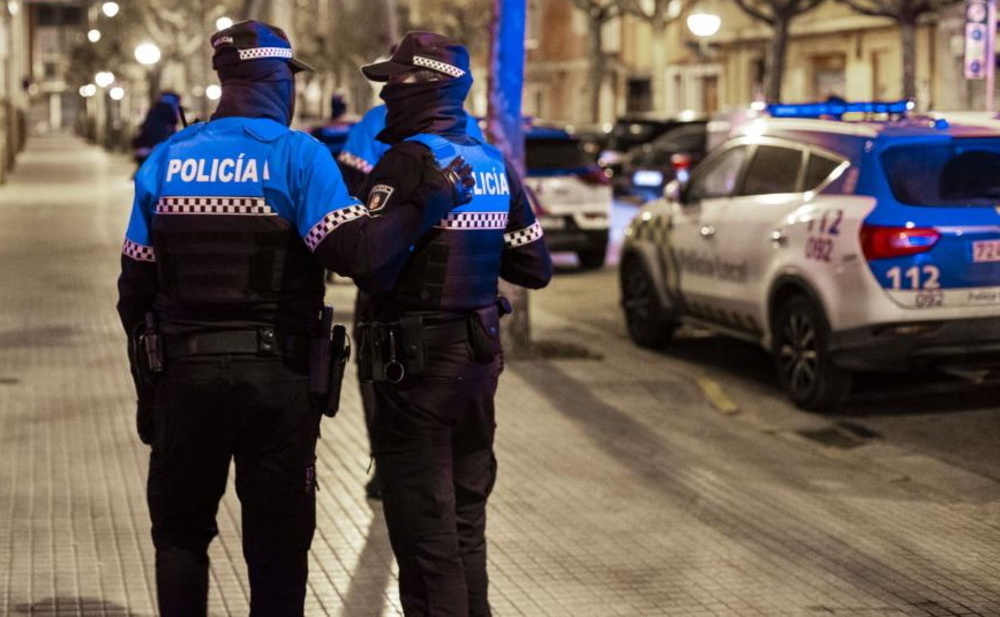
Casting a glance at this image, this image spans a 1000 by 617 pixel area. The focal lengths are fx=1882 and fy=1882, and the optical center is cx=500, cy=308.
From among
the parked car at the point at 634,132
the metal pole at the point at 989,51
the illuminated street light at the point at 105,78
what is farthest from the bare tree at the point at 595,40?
the illuminated street light at the point at 105,78

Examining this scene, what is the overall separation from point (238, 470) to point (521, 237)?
112cm

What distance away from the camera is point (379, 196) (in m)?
4.96

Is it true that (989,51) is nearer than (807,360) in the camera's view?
No

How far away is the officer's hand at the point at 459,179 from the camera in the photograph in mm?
4930

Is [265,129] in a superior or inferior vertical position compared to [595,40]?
inferior

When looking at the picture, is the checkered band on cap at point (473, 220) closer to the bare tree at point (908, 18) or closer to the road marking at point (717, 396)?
the road marking at point (717, 396)

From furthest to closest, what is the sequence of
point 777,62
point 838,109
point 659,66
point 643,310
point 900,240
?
1. point 659,66
2. point 777,62
3. point 643,310
4. point 838,109
5. point 900,240

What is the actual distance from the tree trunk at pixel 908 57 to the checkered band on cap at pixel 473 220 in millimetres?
24162

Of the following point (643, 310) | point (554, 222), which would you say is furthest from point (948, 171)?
point (554, 222)

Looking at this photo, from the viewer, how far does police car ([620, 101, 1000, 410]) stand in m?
9.88

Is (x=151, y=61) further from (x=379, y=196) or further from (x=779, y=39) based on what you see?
(x=379, y=196)

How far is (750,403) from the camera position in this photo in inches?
432

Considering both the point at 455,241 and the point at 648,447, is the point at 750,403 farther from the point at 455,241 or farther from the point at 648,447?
the point at 455,241

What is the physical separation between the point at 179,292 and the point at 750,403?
6565 millimetres
